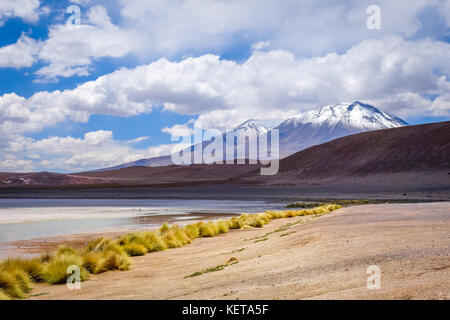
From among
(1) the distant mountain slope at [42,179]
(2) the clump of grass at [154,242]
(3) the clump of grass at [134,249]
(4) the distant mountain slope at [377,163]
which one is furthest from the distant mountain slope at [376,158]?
(1) the distant mountain slope at [42,179]

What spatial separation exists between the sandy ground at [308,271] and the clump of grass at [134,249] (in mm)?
538

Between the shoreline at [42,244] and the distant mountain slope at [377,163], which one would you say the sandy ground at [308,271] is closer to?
the shoreline at [42,244]

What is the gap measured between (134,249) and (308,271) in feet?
24.7

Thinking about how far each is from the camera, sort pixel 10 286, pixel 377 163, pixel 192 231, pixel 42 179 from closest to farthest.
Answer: pixel 10 286, pixel 192 231, pixel 377 163, pixel 42 179

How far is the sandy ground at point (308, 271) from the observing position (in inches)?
248

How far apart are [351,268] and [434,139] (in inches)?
3383

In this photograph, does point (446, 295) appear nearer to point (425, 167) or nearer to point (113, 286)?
point (113, 286)

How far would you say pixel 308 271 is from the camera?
7.95m

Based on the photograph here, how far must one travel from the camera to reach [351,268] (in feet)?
25.2

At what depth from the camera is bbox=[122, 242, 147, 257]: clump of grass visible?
14.0 m

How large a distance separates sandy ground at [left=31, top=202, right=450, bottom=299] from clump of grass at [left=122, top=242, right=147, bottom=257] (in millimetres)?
538

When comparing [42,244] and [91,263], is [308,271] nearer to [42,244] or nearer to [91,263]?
[91,263]

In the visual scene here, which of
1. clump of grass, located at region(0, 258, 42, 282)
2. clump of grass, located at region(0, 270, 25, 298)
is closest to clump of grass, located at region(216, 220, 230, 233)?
clump of grass, located at region(0, 258, 42, 282)

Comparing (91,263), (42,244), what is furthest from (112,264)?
(42,244)
